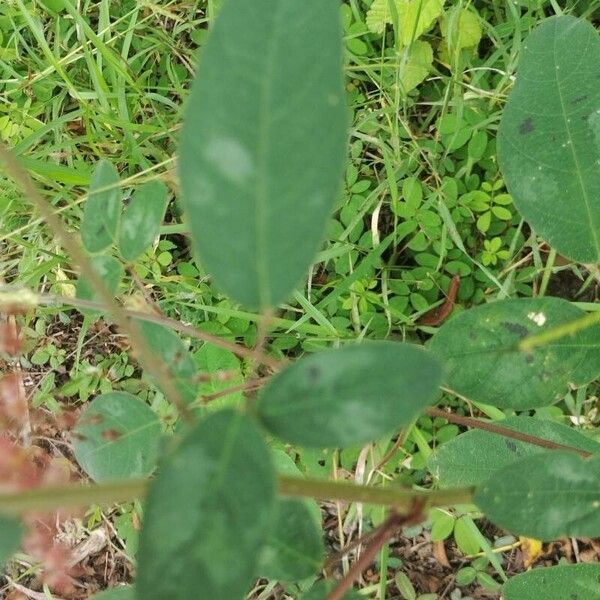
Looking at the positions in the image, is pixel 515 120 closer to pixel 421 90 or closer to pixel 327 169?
pixel 327 169

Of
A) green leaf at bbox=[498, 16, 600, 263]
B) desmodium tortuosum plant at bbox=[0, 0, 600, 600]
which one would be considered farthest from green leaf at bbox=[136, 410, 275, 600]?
green leaf at bbox=[498, 16, 600, 263]

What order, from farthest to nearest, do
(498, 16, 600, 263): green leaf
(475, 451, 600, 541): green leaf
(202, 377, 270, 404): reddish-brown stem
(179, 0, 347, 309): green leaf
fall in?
(498, 16, 600, 263): green leaf
(202, 377, 270, 404): reddish-brown stem
(475, 451, 600, 541): green leaf
(179, 0, 347, 309): green leaf

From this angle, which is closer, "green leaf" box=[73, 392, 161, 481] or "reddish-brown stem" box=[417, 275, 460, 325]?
"green leaf" box=[73, 392, 161, 481]

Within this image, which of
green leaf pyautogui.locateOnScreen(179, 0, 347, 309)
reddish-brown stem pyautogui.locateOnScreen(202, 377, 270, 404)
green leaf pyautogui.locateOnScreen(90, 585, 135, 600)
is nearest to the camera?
green leaf pyautogui.locateOnScreen(179, 0, 347, 309)

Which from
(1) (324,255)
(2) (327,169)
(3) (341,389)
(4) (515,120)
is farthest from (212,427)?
(1) (324,255)

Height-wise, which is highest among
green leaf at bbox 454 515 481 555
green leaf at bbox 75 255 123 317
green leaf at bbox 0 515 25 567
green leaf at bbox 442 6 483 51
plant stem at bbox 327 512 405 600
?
green leaf at bbox 0 515 25 567

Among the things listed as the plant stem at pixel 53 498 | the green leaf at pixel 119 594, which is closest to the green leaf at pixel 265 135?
the plant stem at pixel 53 498

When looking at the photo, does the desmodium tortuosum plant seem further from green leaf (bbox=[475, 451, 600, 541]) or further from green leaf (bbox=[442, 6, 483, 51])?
green leaf (bbox=[442, 6, 483, 51])
